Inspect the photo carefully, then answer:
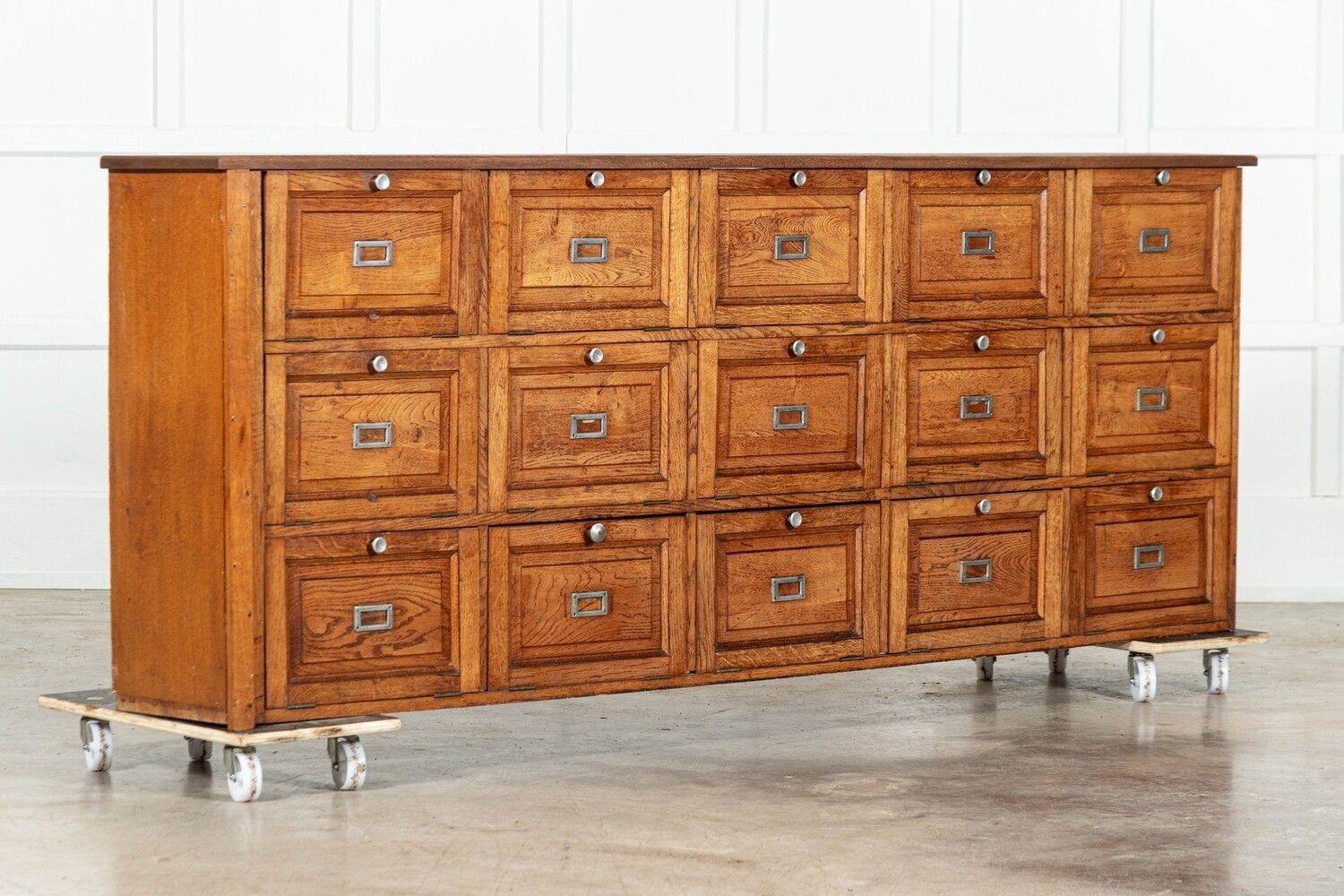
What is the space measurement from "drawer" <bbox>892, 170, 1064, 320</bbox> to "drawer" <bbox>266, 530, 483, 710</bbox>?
109 centimetres

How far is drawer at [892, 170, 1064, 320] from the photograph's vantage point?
4152 mm

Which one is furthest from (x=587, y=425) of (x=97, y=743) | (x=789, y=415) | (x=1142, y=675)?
(x=1142, y=675)

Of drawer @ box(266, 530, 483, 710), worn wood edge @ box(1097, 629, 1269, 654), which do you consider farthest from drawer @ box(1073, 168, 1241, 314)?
drawer @ box(266, 530, 483, 710)

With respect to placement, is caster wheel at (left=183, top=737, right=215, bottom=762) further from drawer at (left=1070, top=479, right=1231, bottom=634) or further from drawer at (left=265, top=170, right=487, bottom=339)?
drawer at (left=1070, top=479, right=1231, bottom=634)

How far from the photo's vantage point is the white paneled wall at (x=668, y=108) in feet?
19.3

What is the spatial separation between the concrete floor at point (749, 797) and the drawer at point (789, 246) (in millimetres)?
881

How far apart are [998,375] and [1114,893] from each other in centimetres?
145

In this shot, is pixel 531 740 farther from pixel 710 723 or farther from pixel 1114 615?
pixel 1114 615

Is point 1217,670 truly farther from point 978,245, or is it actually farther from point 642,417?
point 642,417

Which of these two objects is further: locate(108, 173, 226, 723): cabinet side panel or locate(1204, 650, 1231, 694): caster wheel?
locate(1204, 650, 1231, 694): caster wheel

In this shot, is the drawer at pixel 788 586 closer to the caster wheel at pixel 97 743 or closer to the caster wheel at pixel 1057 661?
the caster wheel at pixel 1057 661

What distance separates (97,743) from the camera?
12.6 feet

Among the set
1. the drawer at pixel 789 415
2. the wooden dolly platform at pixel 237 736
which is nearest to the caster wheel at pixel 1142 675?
the drawer at pixel 789 415

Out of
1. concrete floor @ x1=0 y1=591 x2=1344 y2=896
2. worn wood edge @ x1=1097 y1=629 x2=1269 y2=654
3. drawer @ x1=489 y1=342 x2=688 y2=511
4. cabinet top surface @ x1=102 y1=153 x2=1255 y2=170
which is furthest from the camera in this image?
worn wood edge @ x1=1097 y1=629 x2=1269 y2=654
